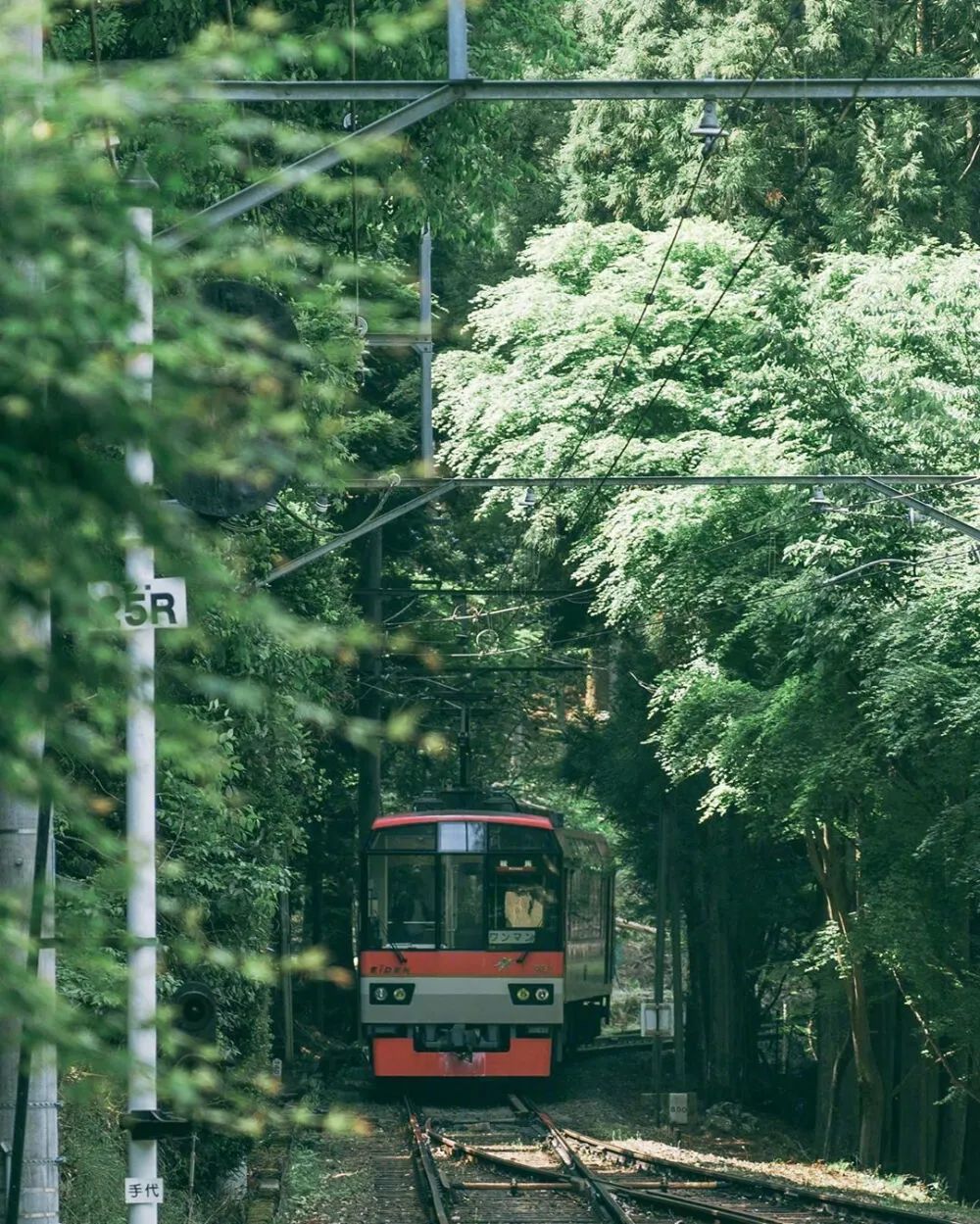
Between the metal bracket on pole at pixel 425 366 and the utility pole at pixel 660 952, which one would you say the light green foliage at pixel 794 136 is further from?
the utility pole at pixel 660 952

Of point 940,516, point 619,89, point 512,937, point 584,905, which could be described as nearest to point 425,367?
point 940,516

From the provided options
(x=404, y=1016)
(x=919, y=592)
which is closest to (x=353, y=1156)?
(x=404, y=1016)

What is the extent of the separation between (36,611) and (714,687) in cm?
2128

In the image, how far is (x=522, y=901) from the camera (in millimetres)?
26953

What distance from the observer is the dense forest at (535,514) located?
8.32ft

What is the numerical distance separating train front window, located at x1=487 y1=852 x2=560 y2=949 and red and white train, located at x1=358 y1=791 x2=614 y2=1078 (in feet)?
0.04

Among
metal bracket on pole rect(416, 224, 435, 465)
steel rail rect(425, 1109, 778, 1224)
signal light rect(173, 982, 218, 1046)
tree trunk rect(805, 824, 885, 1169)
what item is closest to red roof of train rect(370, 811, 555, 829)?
tree trunk rect(805, 824, 885, 1169)

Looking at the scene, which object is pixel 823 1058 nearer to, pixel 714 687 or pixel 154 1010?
pixel 714 687

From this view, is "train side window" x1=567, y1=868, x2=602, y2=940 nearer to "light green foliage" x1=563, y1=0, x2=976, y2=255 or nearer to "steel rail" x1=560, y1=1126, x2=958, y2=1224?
"steel rail" x1=560, y1=1126, x2=958, y2=1224

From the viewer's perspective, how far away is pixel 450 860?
26.7 m

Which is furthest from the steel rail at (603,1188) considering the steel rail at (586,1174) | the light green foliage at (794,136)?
the light green foliage at (794,136)

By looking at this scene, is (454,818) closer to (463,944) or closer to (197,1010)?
(463,944)

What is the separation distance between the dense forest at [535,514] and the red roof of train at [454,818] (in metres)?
1.75

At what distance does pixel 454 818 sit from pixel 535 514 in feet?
17.3
